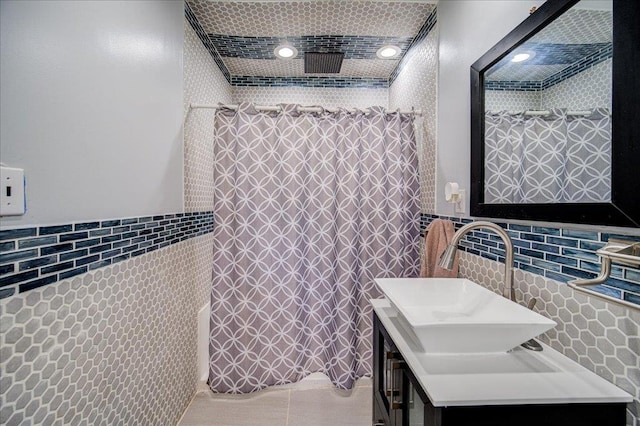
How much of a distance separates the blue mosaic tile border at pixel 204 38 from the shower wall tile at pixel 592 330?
7.42 ft

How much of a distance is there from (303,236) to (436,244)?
2.57 feet

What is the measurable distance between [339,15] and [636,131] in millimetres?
1704

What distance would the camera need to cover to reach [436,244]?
1497mm

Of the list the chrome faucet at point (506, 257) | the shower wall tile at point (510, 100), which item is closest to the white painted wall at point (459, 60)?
the shower wall tile at point (510, 100)

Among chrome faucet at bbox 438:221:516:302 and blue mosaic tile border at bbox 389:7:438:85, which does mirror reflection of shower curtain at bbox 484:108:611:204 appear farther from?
blue mosaic tile border at bbox 389:7:438:85

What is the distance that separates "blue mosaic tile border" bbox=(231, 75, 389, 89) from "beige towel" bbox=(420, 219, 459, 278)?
1764 millimetres

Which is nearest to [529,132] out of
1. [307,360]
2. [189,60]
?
[307,360]

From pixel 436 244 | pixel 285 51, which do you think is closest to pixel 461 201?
pixel 436 244

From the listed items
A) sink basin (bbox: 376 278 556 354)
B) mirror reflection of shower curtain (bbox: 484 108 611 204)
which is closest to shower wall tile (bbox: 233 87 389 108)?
mirror reflection of shower curtain (bbox: 484 108 611 204)

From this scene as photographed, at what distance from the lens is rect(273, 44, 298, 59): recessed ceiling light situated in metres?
2.14

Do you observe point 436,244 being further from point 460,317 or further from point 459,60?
point 459,60

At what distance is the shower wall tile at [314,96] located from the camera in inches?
105

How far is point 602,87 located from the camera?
0.71 metres

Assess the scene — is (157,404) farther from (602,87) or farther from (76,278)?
(602,87)
